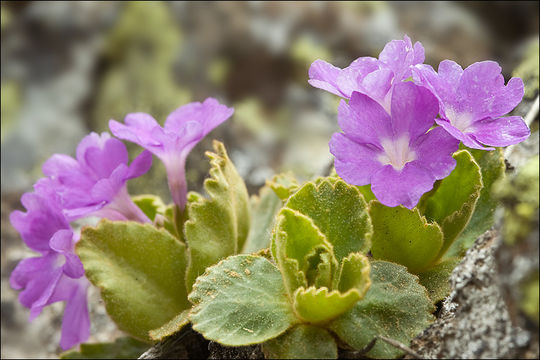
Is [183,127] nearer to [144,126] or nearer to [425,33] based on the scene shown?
[144,126]

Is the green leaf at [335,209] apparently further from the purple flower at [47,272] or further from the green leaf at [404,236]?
the purple flower at [47,272]

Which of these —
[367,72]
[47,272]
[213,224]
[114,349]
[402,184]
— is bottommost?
[114,349]

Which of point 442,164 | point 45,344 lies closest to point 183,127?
point 442,164

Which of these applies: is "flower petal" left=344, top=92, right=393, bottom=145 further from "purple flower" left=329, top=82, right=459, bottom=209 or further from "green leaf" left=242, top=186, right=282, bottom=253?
"green leaf" left=242, top=186, right=282, bottom=253

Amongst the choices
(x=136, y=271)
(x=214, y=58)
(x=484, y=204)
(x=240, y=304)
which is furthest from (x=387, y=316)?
(x=214, y=58)

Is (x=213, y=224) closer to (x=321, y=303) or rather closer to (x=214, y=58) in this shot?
(x=321, y=303)

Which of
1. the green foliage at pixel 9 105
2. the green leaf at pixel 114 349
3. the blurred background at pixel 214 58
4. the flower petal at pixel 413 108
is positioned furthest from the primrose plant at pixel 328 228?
the green foliage at pixel 9 105

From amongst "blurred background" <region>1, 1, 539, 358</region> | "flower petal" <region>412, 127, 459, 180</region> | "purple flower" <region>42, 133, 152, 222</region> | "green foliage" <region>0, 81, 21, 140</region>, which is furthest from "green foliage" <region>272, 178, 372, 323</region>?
"green foliage" <region>0, 81, 21, 140</region>
